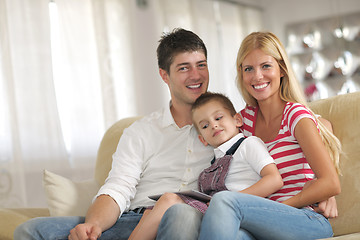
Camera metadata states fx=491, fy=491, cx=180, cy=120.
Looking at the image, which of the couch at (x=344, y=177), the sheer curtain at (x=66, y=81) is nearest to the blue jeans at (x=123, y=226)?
the couch at (x=344, y=177)

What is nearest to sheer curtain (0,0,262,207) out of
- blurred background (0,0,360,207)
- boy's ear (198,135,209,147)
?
blurred background (0,0,360,207)

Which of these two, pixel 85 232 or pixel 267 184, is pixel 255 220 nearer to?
pixel 267 184

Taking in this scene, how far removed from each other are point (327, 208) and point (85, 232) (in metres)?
0.90

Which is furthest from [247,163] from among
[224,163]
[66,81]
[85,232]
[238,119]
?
[66,81]

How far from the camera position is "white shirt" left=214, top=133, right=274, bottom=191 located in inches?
73.6

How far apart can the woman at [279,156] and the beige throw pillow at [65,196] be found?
801 mm

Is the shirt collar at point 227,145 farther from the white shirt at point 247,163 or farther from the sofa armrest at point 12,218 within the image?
the sofa armrest at point 12,218

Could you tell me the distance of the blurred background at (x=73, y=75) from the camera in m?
3.61

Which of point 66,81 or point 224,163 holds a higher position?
point 66,81

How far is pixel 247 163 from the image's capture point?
6.37ft

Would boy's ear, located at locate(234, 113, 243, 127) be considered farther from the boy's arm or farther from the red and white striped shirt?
the boy's arm

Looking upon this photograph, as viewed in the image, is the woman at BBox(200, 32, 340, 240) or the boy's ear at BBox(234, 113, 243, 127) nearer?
the woman at BBox(200, 32, 340, 240)

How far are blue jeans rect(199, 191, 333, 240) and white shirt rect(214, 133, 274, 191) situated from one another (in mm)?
227

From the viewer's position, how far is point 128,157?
2.21 metres
